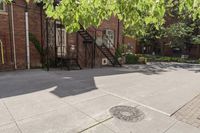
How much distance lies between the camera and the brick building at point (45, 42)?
9016 millimetres

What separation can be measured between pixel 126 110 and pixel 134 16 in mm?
2613

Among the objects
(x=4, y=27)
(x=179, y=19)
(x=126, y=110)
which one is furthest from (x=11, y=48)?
(x=179, y=19)

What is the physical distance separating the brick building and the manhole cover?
6.42 meters

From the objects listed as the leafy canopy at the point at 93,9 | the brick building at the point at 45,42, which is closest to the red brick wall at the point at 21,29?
the brick building at the point at 45,42

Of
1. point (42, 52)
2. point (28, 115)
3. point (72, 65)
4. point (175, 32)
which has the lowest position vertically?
point (28, 115)

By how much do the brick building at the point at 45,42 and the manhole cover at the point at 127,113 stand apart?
6.42 metres

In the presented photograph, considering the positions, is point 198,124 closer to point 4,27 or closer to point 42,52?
point 42,52

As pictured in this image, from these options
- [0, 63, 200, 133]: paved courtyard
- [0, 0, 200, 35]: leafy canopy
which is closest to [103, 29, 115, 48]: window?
[0, 63, 200, 133]: paved courtyard

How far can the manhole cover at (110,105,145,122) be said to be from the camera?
3981 mm

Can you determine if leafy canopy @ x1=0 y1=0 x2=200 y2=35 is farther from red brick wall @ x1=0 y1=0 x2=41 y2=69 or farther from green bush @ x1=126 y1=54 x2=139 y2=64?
green bush @ x1=126 y1=54 x2=139 y2=64

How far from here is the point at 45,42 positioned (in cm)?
1052

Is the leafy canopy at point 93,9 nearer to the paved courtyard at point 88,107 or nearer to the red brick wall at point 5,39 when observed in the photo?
the paved courtyard at point 88,107

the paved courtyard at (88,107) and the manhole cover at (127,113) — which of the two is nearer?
the paved courtyard at (88,107)

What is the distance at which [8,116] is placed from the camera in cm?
380
